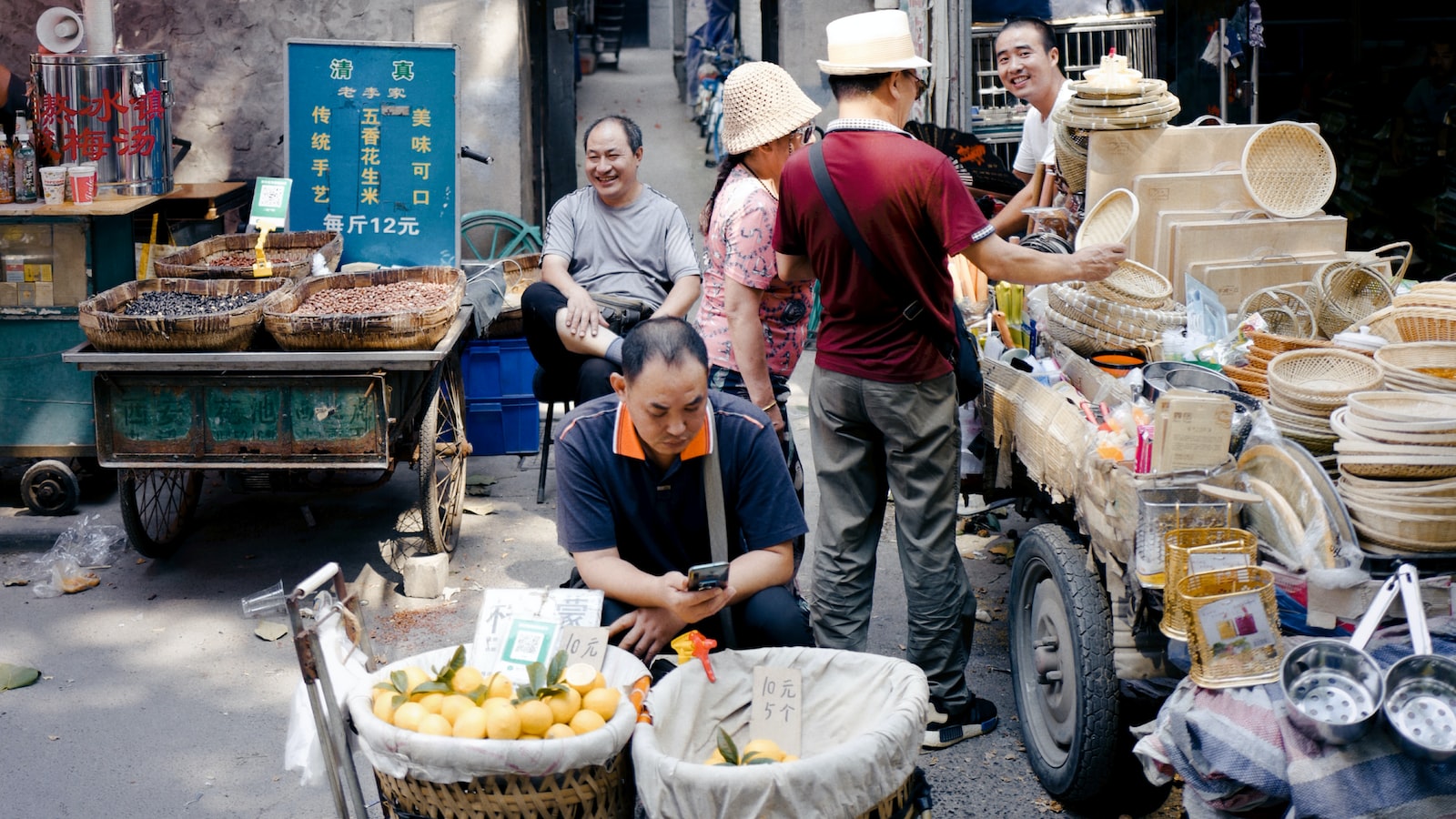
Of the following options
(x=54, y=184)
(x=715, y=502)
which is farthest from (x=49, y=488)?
(x=715, y=502)

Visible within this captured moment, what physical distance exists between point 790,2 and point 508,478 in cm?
512

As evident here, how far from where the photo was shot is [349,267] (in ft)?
22.6

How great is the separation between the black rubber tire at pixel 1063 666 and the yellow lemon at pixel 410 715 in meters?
1.86

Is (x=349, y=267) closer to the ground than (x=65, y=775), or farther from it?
farther from it

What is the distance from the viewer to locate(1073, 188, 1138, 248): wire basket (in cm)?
486

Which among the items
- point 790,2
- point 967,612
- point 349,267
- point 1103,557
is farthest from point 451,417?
point 790,2

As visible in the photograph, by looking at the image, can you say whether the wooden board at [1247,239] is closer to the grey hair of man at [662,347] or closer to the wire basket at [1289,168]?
the wire basket at [1289,168]

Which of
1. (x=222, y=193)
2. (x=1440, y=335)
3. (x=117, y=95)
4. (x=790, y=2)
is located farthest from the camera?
(x=790, y=2)

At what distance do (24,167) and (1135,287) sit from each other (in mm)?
5207

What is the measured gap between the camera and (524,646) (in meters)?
2.90

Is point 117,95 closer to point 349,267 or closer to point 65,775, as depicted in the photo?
point 349,267

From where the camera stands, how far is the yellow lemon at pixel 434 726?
249 centimetres

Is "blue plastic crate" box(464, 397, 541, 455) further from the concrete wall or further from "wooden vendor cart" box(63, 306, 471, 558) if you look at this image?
the concrete wall

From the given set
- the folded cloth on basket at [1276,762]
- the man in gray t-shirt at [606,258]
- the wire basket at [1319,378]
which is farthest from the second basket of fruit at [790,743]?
the man in gray t-shirt at [606,258]
